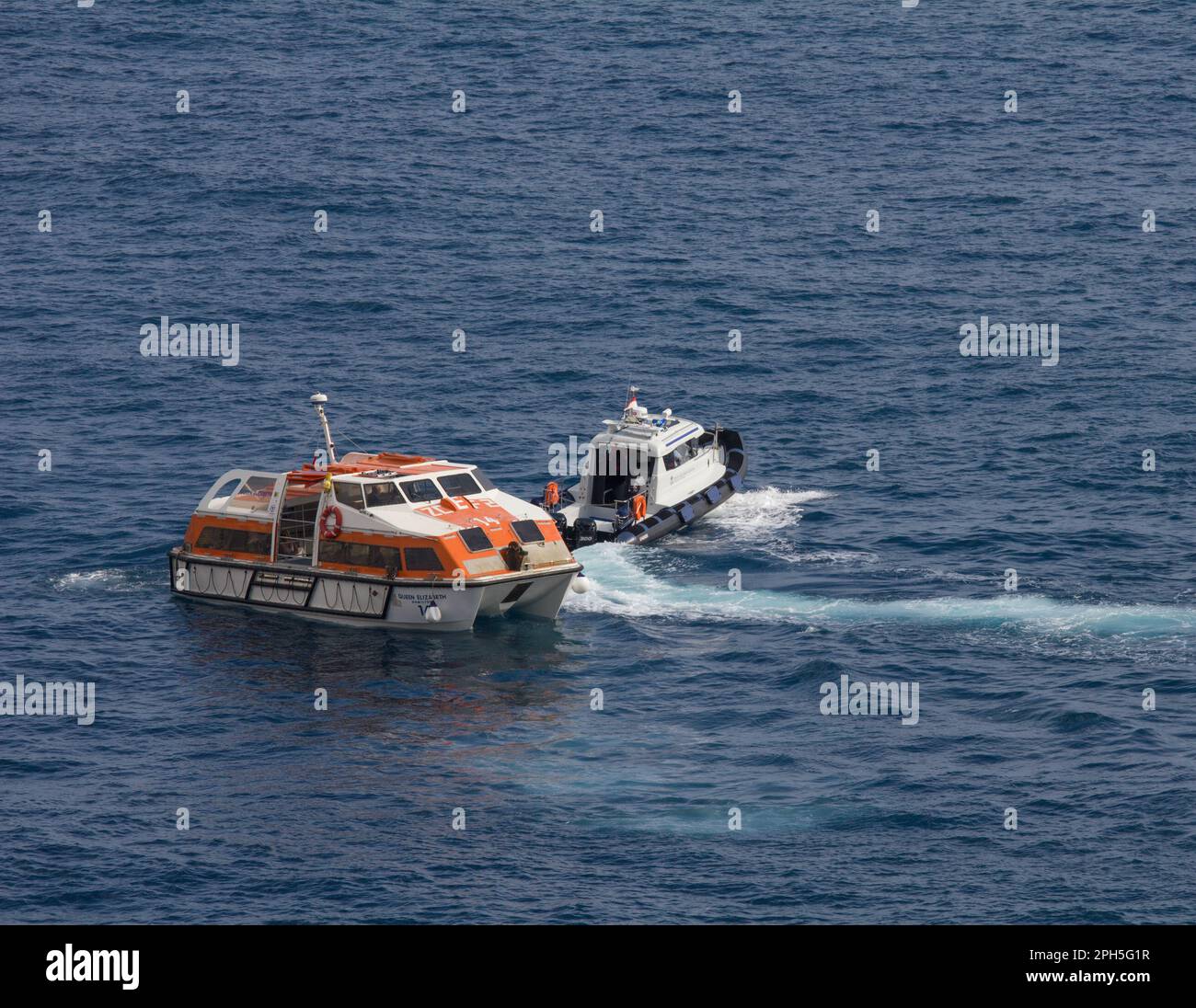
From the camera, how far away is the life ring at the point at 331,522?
65438mm

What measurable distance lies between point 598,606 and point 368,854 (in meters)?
19.1

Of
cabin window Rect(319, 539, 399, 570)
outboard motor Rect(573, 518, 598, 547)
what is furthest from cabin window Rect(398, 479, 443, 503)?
outboard motor Rect(573, 518, 598, 547)

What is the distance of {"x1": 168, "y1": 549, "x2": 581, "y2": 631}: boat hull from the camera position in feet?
209

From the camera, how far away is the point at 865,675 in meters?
59.6

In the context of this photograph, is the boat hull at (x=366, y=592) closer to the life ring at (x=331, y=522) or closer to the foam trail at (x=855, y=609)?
the life ring at (x=331, y=522)

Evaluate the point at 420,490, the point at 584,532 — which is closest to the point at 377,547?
the point at 420,490

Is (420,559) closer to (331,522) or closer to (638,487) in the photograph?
(331,522)

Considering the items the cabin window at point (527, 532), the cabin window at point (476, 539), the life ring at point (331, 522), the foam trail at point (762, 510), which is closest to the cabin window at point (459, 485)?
the cabin window at point (476, 539)

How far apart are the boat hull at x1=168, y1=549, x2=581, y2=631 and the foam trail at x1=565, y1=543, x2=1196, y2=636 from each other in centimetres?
241

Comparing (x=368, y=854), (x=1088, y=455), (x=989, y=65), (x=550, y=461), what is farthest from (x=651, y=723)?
(x=989, y=65)

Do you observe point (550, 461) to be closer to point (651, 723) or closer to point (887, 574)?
point (887, 574)

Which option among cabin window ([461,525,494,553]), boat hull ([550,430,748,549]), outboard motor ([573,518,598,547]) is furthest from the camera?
boat hull ([550,430,748,549])

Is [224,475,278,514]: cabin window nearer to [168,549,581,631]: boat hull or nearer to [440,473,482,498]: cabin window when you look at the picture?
[168,549,581,631]: boat hull

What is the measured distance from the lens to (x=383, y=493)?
65688mm
